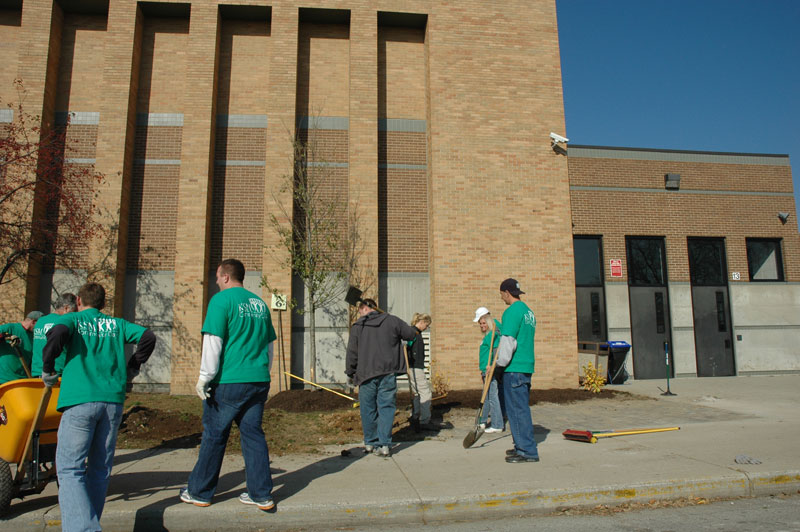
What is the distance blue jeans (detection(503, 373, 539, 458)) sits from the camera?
5824 mm

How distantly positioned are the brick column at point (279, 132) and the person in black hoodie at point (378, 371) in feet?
18.3

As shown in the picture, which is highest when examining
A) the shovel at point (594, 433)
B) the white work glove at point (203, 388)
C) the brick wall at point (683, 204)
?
the brick wall at point (683, 204)

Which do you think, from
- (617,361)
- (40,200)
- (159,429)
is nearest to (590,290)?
(617,361)

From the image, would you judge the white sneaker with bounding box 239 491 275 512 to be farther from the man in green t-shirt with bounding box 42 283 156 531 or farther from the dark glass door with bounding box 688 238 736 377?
the dark glass door with bounding box 688 238 736 377

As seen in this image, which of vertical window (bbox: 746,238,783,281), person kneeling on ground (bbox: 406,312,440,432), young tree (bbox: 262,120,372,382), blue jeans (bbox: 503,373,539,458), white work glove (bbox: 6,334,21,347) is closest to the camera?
white work glove (bbox: 6,334,21,347)

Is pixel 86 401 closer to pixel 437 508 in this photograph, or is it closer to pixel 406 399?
pixel 437 508

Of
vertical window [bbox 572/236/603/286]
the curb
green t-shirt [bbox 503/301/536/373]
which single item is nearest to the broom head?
green t-shirt [bbox 503/301/536/373]

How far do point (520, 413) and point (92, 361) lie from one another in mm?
4278

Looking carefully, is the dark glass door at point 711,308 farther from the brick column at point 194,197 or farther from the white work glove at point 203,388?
the white work glove at point 203,388

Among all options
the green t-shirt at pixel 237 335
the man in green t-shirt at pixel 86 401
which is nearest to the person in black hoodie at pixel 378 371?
the green t-shirt at pixel 237 335

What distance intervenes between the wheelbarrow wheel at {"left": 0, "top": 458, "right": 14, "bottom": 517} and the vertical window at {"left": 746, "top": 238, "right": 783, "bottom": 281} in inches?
751

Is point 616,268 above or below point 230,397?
above

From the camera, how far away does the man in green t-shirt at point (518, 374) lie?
5.83 m

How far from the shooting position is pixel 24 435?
→ 4.33 meters
